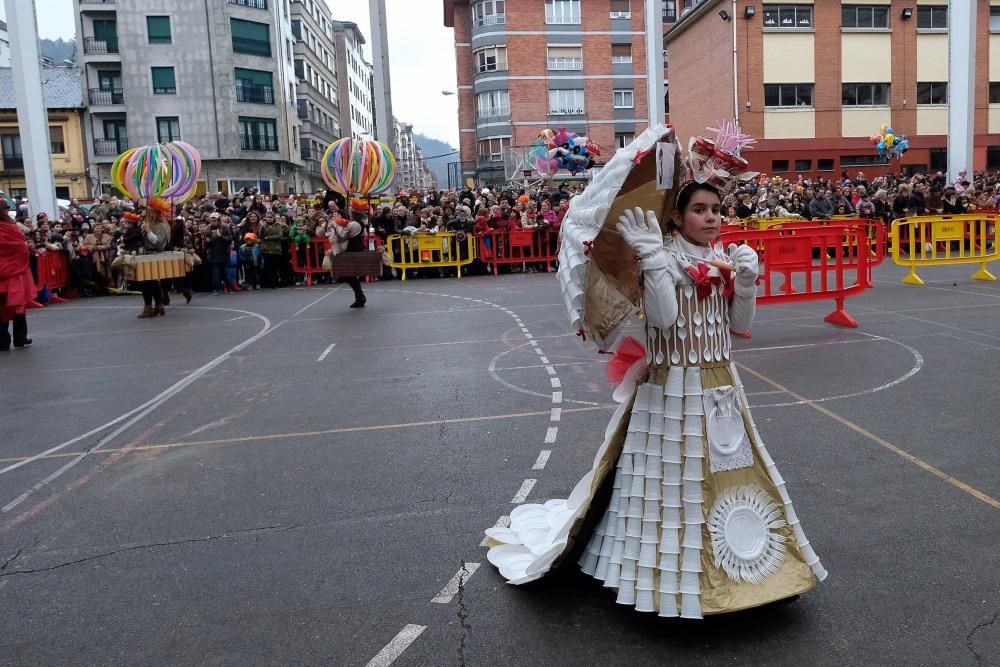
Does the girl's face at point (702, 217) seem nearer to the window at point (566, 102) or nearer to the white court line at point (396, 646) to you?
the white court line at point (396, 646)

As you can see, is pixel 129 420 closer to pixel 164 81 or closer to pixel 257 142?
pixel 164 81

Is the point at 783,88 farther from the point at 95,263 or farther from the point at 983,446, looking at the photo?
the point at 983,446

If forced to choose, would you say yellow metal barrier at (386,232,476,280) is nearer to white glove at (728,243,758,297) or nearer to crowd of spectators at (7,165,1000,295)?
crowd of spectators at (7,165,1000,295)

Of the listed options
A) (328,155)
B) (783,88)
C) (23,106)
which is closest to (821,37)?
(783,88)

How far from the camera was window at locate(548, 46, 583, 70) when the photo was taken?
55250mm

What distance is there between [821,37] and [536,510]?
40.6m

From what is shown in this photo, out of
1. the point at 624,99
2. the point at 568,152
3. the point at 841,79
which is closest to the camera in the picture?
the point at 568,152

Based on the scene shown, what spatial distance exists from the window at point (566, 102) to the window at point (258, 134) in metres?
18.7

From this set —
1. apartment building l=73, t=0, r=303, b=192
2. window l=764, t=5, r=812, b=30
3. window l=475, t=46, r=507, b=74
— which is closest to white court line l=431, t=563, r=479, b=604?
window l=764, t=5, r=812, b=30

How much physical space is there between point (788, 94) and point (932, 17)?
8.61 meters

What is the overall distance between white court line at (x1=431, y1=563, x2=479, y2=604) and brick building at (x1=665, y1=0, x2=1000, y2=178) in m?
37.3

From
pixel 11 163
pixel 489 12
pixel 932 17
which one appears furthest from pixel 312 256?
pixel 489 12

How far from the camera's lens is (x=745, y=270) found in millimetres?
3473

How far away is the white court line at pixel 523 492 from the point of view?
4.89 meters
